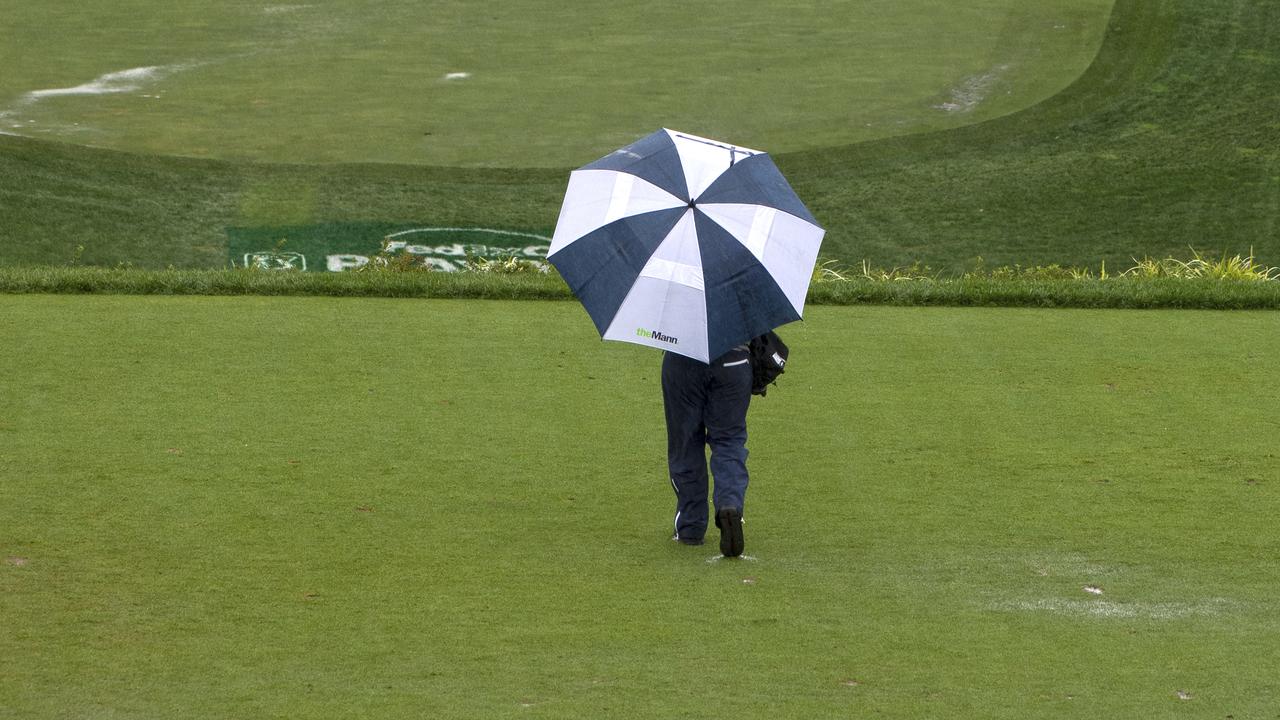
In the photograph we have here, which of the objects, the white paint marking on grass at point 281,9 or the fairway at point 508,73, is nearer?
the fairway at point 508,73

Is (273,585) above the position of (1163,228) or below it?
above

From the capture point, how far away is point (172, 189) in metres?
13.9

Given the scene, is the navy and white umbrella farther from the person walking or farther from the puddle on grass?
the puddle on grass

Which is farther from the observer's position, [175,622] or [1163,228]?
[1163,228]

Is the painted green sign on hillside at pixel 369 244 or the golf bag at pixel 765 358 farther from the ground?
the golf bag at pixel 765 358

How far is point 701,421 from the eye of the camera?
19.0 ft

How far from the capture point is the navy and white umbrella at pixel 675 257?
5371 mm

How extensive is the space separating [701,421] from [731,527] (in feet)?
1.59

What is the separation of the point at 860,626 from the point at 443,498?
1.95 metres

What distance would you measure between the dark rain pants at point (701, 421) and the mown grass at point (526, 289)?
12.1 ft

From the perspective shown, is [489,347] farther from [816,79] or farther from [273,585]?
[816,79]

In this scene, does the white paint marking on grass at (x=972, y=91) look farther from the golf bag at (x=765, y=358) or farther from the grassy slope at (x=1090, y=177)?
the golf bag at (x=765, y=358)

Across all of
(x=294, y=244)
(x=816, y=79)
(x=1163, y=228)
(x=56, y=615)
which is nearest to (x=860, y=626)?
(x=56, y=615)

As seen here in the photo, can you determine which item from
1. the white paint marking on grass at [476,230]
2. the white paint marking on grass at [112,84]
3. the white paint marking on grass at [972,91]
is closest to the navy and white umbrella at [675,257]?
the white paint marking on grass at [476,230]
